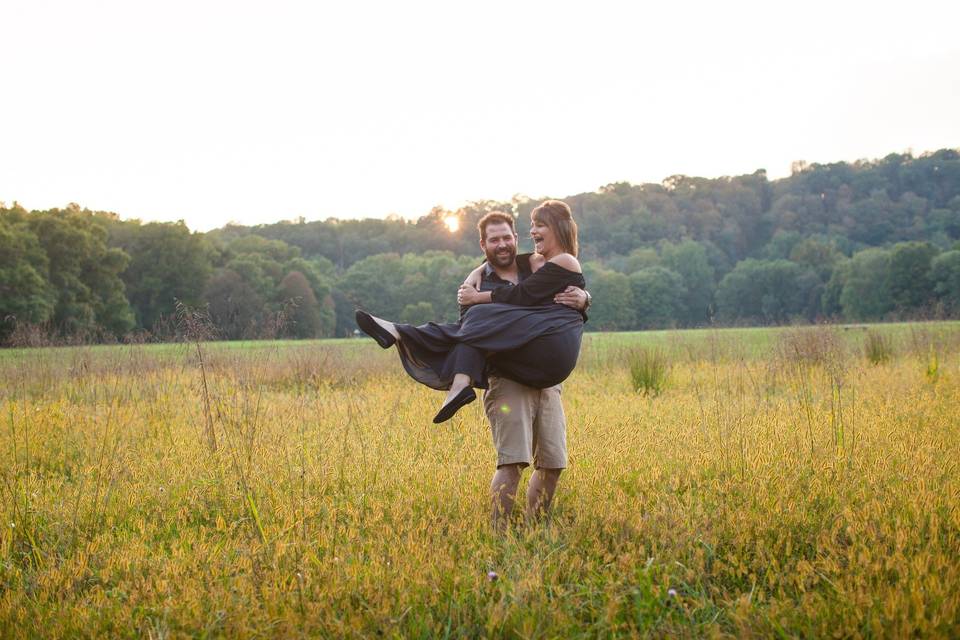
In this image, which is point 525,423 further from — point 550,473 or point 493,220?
point 493,220

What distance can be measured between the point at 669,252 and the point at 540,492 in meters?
80.7

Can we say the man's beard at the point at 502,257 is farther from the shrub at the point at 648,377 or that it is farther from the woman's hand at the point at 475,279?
the shrub at the point at 648,377

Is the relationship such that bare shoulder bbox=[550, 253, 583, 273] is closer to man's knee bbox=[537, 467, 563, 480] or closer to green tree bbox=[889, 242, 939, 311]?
man's knee bbox=[537, 467, 563, 480]

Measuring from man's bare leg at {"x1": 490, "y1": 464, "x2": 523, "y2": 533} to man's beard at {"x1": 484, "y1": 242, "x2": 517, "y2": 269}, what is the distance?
3.96 feet

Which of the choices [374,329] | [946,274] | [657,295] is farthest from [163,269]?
[946,274]

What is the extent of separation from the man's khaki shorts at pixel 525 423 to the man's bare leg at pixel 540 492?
0.34ft

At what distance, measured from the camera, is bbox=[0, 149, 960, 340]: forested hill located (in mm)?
59094

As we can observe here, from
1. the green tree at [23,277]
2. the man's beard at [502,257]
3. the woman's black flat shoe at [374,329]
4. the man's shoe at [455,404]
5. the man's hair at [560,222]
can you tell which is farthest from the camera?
the green tree at [23,277]

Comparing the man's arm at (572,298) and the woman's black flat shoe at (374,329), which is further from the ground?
the man's arm at (572,298)

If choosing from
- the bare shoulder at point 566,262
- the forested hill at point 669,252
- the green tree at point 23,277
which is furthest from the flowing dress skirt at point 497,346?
the forested hill at point 669,252

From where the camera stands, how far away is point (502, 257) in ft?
15.3

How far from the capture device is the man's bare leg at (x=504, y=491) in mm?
4457

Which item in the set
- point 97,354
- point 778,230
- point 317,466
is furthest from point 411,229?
point 317,466

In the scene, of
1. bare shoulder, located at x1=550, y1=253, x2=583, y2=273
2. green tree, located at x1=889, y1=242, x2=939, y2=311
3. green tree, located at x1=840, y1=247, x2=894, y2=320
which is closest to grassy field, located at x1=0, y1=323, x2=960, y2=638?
bare shoulder, located at x1=550, y1=253, x2=583, y2=273
